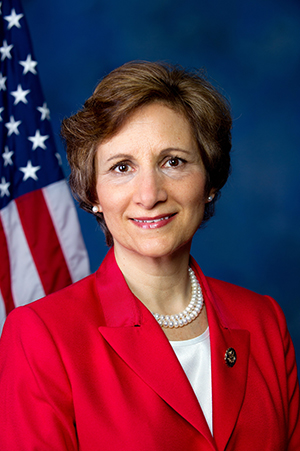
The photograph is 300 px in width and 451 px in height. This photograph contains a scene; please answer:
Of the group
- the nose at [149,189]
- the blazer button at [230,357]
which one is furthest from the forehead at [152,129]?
the blazer button at [230,357]

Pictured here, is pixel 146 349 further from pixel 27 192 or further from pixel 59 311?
pixel 27 192

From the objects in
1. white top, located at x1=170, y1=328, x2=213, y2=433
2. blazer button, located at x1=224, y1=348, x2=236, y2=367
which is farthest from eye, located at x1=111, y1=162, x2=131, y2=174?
blazer button, located at x1=224, y1=348, x2=236, y2=367

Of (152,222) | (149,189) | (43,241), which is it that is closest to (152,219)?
(152,222)

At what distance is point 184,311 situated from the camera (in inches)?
84.5

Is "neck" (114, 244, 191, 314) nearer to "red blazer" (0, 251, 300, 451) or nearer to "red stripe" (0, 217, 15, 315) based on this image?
"red blazer" (0, 251, 300, 451)

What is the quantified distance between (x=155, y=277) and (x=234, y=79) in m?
2.18

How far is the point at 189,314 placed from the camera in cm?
214

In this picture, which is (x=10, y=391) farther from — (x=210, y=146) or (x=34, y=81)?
(x=34, y=81)

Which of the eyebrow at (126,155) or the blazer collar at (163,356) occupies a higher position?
the eyebrow at (126,155)

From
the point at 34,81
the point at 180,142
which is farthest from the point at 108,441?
the point at 34,81

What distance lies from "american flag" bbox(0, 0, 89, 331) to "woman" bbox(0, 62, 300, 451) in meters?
0.60

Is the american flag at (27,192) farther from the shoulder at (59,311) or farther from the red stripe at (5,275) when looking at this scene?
the shoulder at (59,311)

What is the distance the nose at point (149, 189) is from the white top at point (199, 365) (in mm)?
541

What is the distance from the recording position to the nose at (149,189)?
1865mm
